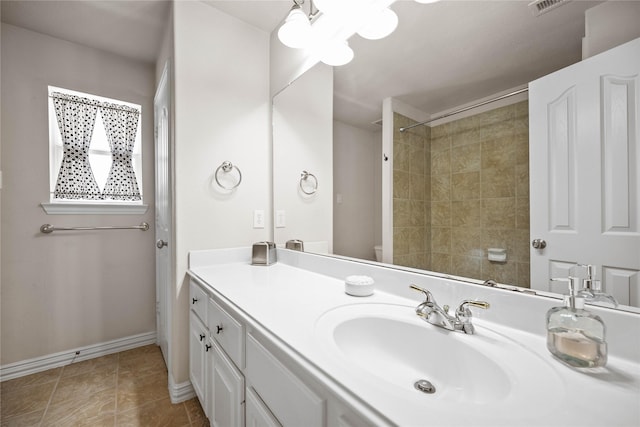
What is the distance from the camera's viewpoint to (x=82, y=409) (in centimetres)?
152

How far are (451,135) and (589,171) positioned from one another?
1.14 ft

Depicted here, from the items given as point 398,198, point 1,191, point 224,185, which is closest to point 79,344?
point 1,191

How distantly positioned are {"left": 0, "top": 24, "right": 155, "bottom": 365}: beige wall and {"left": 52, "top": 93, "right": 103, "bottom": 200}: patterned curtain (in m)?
0.08

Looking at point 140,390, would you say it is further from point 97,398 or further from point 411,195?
point 411,195

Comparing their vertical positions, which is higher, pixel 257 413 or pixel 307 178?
pixel 307 178

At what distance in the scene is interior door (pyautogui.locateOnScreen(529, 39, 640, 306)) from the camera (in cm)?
56

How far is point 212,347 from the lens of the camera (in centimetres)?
116

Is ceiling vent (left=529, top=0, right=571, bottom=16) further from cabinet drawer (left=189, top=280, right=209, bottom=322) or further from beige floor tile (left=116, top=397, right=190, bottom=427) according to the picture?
beige floor tile (left=116, top=397, right=190, bottom=427)

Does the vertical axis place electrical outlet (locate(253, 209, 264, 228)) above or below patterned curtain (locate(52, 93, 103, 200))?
below

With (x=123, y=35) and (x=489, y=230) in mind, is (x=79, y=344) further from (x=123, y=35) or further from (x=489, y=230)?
(x=489, y=230)

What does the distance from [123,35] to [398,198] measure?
2.26 m

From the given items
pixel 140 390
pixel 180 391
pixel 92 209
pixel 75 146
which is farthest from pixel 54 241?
pixel 180 391

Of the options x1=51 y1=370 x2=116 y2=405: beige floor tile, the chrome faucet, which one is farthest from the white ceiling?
x1=51 y1=370 x2=116 y2=405: beige floor tile

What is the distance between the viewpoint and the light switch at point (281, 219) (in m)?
1.76
